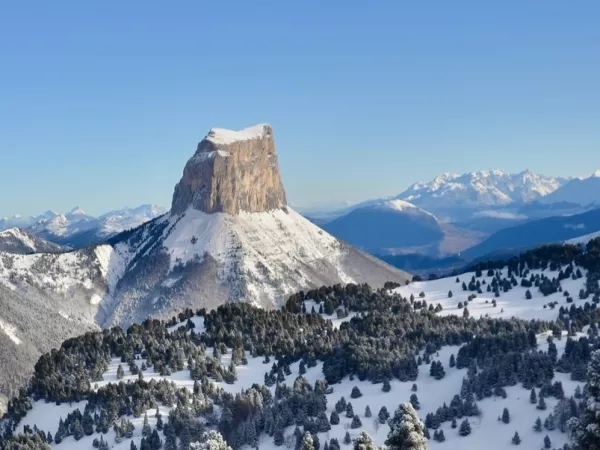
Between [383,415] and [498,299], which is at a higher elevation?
[498,299]

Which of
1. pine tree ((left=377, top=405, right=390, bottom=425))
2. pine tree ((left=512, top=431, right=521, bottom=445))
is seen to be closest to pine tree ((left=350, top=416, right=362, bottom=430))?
pine tree ((left=377, top=405, right=390, bottom=425))

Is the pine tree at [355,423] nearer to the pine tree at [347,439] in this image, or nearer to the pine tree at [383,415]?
the pine tree at [383,415]

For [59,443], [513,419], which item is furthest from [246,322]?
[513,419]

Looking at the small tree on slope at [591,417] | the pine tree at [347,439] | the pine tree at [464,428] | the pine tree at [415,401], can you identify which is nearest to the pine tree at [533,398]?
the pine tree at [464,428]

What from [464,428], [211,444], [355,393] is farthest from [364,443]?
[355,393]

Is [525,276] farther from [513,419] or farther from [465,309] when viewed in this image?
[513,419]

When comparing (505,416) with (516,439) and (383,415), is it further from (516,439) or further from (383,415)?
(383,415)
